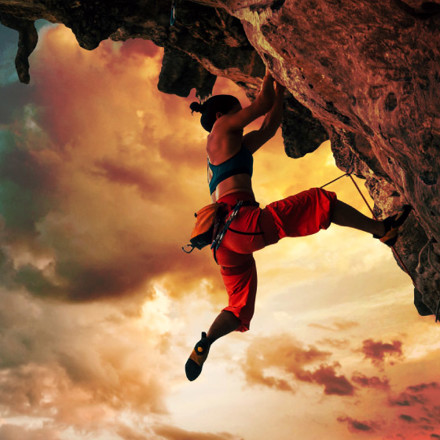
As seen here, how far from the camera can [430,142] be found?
3049 mm

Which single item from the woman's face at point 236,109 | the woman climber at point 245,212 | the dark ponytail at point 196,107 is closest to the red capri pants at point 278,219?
the woman climber at point 245,212

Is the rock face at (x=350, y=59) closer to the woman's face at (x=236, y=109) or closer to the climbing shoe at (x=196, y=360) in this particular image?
the woman's face at (x=236, y=109)

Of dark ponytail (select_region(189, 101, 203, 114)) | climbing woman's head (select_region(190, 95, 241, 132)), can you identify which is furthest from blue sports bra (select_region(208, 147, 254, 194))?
dark ponytail (select_region(189, 101, 203, 114))

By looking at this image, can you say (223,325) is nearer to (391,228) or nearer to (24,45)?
(391,228)

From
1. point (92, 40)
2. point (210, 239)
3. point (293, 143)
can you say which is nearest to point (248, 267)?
point (210, 239)

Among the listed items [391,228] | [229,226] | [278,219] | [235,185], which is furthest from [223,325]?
[391,228]

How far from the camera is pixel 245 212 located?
14.1ft

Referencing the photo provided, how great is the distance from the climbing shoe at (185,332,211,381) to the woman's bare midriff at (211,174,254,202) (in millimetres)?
1861

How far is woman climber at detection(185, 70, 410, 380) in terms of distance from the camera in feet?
13.2

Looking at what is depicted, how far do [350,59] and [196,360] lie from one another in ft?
12.2

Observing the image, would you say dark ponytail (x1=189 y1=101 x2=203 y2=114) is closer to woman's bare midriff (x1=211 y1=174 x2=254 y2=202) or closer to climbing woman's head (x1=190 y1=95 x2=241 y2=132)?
climbing woman's head (x1=190 y1=95 x2=241 y2=132)

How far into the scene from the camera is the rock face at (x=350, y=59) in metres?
3.00

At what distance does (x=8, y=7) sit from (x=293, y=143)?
→ 612 cm

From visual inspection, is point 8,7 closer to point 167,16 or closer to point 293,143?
point 167,16
